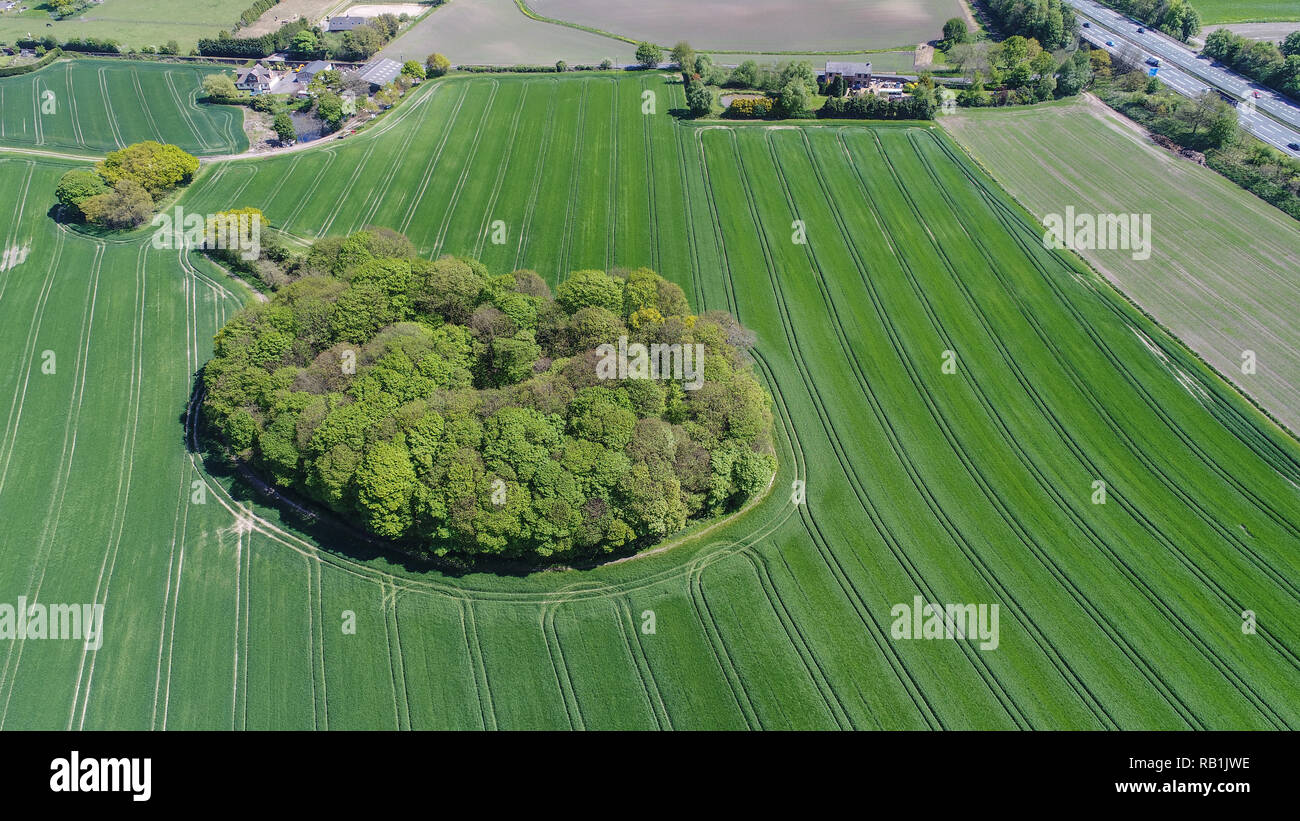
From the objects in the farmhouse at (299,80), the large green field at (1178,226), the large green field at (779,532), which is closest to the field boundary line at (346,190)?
the large green field at (779,532)

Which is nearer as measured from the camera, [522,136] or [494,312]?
[494,312]

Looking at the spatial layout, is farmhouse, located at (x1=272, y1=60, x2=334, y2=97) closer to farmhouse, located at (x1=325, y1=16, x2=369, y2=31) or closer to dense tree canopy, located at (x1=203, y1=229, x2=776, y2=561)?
farmhouse, located at (x1=325, y1=16, x2=369, y2=31)

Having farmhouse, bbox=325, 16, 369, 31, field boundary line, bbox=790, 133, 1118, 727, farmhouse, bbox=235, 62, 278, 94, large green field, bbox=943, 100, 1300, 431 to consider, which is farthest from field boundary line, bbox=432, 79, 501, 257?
large green field, bbox=943, 100, 1300, 431

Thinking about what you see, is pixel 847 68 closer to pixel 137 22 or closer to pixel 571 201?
pixel 571 201

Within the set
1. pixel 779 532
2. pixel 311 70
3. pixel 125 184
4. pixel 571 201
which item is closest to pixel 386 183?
pixel 571 201
